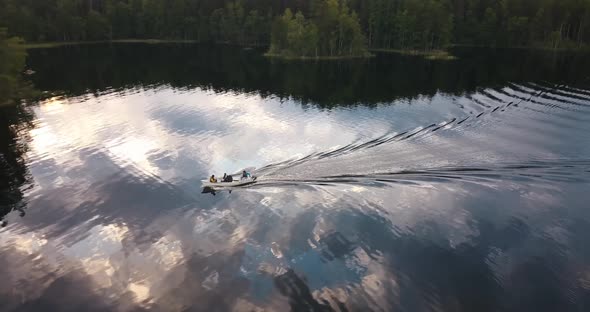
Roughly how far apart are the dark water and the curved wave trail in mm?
348

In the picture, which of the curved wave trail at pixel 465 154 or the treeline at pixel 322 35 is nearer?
the curved wave trail at pixel 465 154

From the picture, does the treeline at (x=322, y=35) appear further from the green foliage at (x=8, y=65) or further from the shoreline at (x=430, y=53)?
the green foliage at (x=8, y=65)

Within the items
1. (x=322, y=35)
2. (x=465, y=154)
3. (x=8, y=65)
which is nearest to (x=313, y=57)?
(x=322, y=35)

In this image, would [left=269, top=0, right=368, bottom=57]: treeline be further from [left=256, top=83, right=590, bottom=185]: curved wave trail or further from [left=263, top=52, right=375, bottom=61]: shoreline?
[left=256, top=83, right=590, bottom=185]: curved wave trail

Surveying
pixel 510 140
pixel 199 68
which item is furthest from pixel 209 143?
pixel 199 68

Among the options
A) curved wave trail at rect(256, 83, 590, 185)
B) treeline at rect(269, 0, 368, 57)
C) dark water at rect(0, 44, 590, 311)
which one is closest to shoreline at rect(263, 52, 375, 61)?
treeline at rect(269, 0, 368, 57)

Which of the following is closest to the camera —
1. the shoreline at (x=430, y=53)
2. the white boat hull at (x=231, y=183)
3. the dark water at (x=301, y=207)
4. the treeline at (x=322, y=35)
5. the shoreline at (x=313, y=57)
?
the dark water at (x=301, y=207)

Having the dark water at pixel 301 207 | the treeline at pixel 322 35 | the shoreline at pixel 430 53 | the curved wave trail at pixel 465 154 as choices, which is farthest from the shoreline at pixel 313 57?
the curved wave trail at pixel 465 154

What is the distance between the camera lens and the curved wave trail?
165 feet

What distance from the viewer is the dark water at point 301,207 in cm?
3170

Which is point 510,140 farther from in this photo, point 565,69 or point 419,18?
point 419,18

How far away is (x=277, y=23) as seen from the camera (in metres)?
167

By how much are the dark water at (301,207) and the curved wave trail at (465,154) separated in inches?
13.7

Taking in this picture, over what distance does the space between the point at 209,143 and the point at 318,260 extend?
34773 mm
